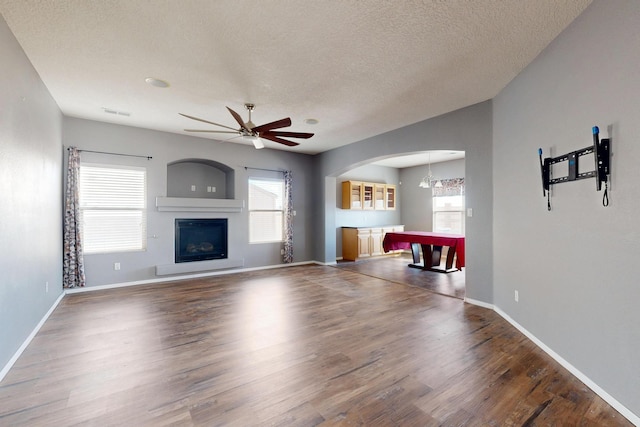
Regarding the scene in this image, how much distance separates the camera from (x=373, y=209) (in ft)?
29.7

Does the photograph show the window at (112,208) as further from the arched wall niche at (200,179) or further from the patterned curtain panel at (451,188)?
the patterned curtain panel at (451,188)

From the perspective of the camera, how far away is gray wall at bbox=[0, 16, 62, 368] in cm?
A: 236

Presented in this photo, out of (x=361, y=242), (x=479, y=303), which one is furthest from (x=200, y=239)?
(x=479, y=303)

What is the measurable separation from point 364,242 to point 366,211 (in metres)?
1.25

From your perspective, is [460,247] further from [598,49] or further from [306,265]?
[598,49]

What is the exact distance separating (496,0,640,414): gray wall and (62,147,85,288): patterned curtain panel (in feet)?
20.6

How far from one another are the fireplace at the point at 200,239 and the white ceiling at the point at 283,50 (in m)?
2.41

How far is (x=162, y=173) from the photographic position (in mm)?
5559

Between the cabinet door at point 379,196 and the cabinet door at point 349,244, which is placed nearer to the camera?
the cabinet door at point 349,244

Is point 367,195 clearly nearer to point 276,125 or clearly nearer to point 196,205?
point 196,205

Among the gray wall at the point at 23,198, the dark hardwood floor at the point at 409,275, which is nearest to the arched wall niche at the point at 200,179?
the gray wall at the point at 23,198

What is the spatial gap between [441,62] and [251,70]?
2.01m

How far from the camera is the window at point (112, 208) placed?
494cm

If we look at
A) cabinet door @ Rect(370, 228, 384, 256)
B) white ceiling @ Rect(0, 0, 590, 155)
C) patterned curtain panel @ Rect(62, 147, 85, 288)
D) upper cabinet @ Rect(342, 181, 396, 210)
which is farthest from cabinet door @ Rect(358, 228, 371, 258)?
patterned curtain panel @ Rect(62, 147, 85, 288)
